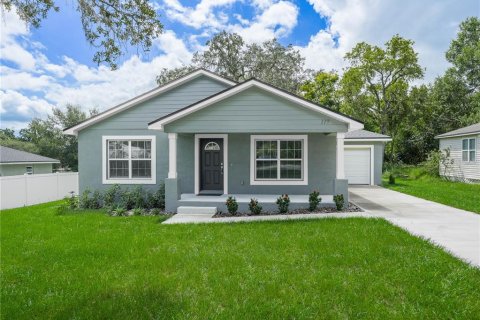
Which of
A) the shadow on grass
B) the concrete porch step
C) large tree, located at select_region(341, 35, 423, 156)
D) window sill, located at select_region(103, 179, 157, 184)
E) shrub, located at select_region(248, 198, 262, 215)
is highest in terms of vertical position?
large tree, located at select_region(341, 35, 423, 156)

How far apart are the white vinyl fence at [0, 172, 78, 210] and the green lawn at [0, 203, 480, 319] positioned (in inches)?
223

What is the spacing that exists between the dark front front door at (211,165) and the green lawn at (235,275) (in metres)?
4.30

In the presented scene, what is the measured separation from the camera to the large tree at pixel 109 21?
561 centimetres

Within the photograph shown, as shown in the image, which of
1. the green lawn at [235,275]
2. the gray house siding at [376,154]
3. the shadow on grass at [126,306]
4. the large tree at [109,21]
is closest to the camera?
the shadow on grass at [126,306]

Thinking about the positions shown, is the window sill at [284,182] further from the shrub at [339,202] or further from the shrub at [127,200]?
the shrub at [127,200]

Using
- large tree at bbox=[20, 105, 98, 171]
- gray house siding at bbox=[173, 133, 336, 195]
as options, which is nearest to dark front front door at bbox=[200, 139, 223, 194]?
gray house siding at bbox=[173, 133, 336, 195]

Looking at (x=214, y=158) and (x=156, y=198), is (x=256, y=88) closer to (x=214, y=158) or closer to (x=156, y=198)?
(x=214, y=158)

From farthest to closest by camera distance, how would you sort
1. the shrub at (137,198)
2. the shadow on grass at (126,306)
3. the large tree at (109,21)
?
the shrub at (137,198), the large tree at (109,21), the shadow on grass at (126,306)

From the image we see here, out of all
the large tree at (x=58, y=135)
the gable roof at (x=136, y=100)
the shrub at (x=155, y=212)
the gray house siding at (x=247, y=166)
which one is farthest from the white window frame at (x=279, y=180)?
the large tree at (x=58, y=135)

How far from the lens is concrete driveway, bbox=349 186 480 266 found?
564 centimetres

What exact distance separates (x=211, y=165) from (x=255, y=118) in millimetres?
2961

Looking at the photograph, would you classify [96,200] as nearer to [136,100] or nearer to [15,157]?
[136,100]

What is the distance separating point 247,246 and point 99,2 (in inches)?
225

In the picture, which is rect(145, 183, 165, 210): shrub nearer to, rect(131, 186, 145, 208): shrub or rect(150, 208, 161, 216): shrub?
rect(131, 186, 145, 208): shrub
